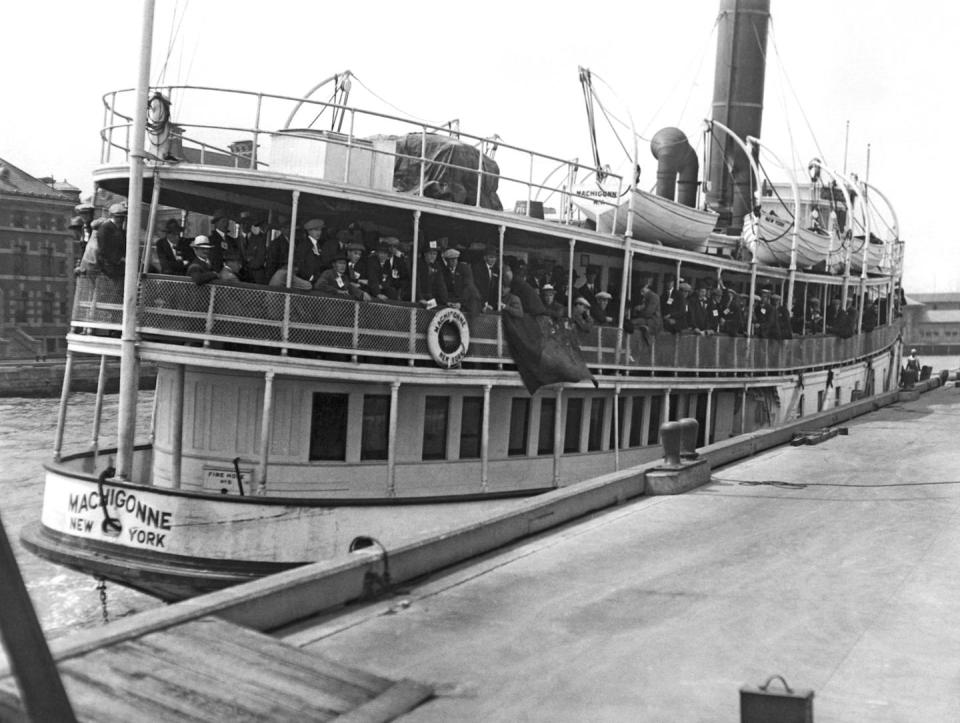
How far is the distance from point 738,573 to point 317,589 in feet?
12.8

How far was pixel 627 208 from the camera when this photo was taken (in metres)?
18.6

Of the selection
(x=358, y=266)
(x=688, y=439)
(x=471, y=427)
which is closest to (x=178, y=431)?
(x=358, y=266)

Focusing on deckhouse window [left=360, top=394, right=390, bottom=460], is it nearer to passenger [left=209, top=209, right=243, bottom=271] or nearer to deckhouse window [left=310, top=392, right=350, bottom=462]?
deckhouse window [left=310, top=392, right=350, bottom=462]

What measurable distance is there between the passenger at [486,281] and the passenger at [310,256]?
7.92 feet

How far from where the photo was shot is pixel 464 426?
587 inches

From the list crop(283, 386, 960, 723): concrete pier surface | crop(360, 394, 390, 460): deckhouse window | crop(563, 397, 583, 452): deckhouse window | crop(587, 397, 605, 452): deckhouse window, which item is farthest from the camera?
crop(587, 397, 605, 452): deckhouse window

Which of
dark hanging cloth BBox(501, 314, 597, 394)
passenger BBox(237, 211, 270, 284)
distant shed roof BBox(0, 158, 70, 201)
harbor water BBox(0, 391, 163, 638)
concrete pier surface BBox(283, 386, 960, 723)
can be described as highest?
distant shed roof BBox(0, 158, 70, 201)

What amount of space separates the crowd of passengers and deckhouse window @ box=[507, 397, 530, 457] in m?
1.47

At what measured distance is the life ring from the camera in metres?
13.6

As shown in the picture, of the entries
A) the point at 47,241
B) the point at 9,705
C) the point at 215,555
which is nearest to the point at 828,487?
the point at 215,555

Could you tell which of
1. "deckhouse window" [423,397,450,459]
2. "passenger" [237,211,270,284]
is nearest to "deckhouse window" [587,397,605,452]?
"deckhouse window" [423,397,450,459]

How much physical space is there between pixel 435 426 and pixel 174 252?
435 centimetres

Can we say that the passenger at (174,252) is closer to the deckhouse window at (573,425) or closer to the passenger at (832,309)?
the deckhouse window at (573,425)

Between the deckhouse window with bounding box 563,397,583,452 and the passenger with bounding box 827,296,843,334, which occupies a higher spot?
the passenger with bounding box 827,296,843,334
